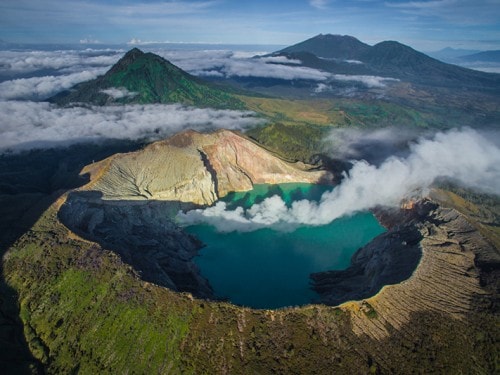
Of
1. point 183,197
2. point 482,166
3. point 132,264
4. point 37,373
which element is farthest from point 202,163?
point 482,166

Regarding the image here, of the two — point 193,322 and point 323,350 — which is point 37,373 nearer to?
point 193,322

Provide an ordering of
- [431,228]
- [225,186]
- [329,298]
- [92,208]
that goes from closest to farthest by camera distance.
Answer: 1. [329,298]
2. [431,228]
3. [92,208]
4. [225,186]

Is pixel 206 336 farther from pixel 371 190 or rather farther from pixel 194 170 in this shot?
pixel 371 190

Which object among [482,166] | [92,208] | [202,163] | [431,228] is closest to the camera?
[431,228]

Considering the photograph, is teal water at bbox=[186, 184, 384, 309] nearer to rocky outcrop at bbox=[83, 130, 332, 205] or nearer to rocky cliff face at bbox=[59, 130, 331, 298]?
rocky cliff face at bbox=[59, 130, 331, 298]

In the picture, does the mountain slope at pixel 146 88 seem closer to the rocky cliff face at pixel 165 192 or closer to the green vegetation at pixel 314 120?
the green vegetation at pixel 314 120

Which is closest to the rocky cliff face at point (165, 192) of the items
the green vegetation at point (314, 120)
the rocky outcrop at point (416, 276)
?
the rocky outcrop at point (416, 276)

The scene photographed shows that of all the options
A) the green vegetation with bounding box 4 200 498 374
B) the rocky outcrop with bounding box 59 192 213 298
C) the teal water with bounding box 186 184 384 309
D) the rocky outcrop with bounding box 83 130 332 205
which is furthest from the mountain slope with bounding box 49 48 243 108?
the green vegetation with bounding box 4 200 498 374
